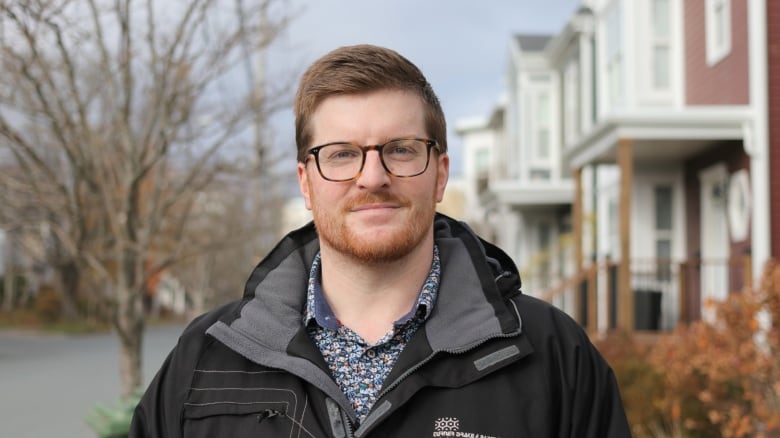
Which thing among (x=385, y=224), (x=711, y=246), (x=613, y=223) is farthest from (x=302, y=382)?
(x=613, y=223)

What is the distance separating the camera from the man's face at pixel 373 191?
2615 millimetres

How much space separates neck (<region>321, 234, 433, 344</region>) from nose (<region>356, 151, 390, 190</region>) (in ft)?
0.72

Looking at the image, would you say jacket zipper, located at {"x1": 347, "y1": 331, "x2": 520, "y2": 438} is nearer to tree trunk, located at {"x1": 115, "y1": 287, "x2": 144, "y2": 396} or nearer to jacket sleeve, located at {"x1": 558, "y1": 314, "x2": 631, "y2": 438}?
jacket sleeve, located at {"x1": 558, "y1": 314, "x2": 631, "y2": 438}

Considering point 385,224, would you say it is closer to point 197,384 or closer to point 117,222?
point 197,384

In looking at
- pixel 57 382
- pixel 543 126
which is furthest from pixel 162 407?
pixel 543 126

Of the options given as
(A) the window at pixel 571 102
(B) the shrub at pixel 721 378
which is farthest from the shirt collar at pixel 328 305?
(A) the window at pixel 571 102

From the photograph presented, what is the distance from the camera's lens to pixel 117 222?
7.19m

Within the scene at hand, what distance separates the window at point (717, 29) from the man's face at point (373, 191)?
452 inches

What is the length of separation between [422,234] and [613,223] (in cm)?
1588

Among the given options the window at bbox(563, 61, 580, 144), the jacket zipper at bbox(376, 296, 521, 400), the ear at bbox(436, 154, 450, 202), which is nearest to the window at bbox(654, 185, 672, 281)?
the window at bbox(563, 61, 580, 144)

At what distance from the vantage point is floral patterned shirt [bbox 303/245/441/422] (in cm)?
263

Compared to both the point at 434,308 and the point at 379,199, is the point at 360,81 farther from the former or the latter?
the point at 434,308

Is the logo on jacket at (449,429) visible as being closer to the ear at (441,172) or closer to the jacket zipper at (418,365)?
the jacket zipper at (418,365)

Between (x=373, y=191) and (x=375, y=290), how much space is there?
0.29m
